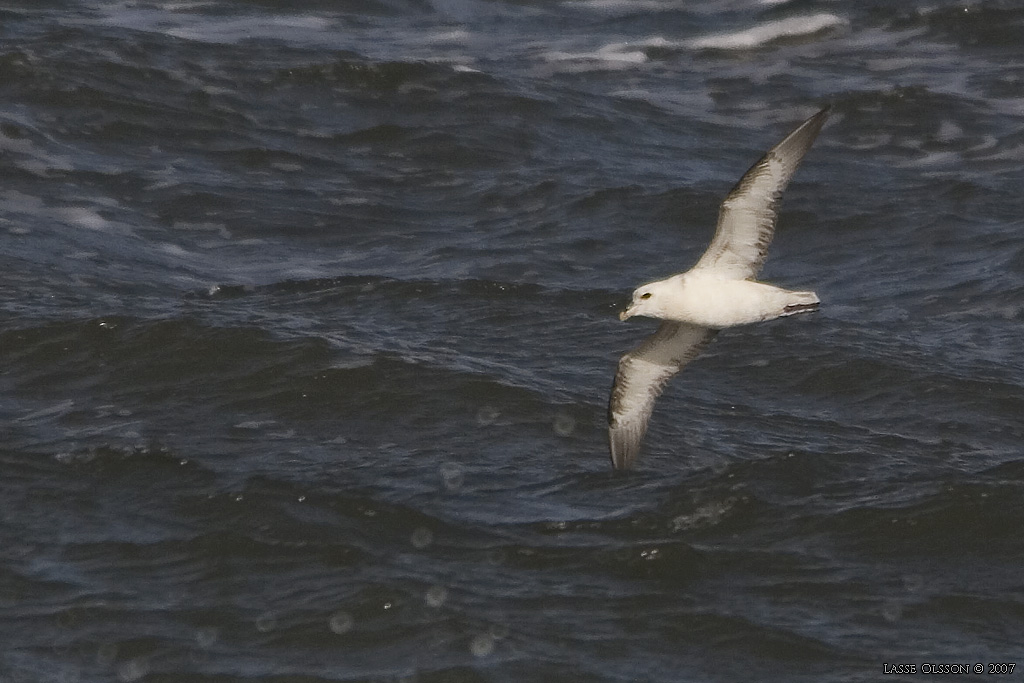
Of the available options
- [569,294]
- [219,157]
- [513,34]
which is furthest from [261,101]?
[569,294]

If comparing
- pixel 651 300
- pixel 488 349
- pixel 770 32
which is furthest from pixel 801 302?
pixel 770 32

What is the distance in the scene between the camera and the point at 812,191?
45.1 feet

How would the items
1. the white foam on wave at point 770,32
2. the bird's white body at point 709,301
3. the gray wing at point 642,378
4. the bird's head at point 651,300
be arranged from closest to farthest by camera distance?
the bird's white body at point 709,301
the bird's head at point 651,300
the gray wing at point 642,378
the white foam on wave at point 770,32

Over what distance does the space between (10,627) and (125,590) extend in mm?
595

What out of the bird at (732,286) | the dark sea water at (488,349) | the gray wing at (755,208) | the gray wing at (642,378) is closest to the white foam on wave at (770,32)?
the dark sea water at (488,349)

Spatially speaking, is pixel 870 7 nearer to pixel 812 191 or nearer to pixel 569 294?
pixel 812 191

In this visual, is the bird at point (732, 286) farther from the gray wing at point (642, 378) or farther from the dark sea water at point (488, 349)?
the dark sea water at point (488, 349)

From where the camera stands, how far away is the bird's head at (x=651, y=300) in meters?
7.86

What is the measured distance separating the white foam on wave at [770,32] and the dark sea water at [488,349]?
8 centimetres

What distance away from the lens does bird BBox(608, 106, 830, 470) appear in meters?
7.47

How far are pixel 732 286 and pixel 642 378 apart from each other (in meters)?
1.08

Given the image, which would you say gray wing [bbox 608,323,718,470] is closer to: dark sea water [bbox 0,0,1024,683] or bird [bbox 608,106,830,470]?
bird [bbox 608,106,830,470]

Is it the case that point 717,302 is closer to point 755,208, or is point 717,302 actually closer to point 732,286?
point 732,286

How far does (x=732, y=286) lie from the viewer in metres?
7.80
